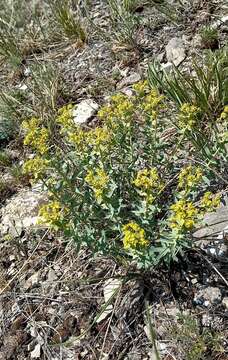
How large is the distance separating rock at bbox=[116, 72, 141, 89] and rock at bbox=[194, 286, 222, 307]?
1.87m

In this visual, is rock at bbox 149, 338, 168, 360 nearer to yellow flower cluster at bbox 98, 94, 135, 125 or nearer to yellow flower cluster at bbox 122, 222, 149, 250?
yellow flower cluster at bbox 122, 222, 149, 250

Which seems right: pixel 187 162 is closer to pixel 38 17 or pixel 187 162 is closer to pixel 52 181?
pixel 52 181

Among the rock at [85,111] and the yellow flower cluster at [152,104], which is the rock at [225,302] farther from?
the rock at [85,111]

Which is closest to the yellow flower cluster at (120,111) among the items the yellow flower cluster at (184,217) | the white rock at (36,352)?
the yellow flower cluster at (184,217)

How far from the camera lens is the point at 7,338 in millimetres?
2822

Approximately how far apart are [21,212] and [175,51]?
1674 millimetres

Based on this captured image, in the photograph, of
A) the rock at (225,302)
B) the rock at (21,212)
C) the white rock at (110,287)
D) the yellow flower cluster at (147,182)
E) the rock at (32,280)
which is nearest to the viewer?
the yellow flower cluster at (147,182)

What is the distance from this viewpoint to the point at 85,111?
388cm

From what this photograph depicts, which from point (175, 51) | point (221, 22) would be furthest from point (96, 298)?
point (221, 22)

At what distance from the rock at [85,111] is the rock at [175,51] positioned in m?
0.67

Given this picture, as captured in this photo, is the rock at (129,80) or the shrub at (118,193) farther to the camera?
the rock at (129,80)

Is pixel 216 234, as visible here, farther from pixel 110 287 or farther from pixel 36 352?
pixel 36 352

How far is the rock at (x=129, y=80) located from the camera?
3.93 meters

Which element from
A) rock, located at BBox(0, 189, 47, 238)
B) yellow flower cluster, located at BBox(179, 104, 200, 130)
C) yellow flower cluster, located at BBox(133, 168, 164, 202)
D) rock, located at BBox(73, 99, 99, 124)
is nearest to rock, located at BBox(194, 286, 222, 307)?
yellow flower cluster, located at BBox(133, 168, 164, 202)
